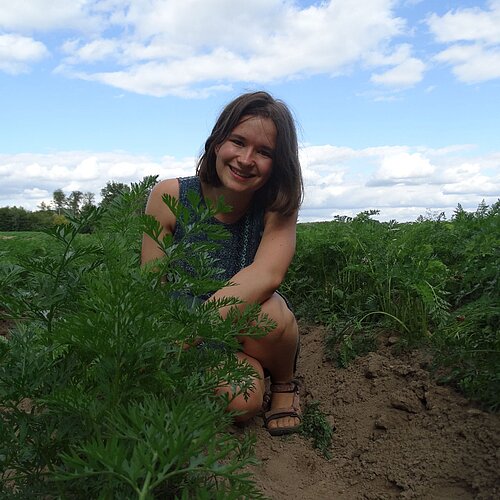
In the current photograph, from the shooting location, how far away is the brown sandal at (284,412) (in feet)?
8.73

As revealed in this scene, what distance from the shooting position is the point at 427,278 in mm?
3203

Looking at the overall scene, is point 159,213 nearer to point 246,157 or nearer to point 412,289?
point 246,157

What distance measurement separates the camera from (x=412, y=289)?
3.26 m

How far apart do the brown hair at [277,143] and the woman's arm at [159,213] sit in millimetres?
213

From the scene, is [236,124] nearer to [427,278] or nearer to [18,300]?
[427,278]

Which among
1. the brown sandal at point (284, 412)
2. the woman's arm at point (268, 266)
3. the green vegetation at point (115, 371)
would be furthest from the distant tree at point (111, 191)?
the brown sandal at point (284, 412)

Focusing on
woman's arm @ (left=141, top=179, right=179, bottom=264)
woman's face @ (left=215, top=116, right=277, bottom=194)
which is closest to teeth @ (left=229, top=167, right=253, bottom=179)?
woman's face @ (left=215, top=116, right=277, bottom=194)

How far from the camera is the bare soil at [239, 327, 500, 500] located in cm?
208

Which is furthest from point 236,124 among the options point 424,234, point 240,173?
point 424,234

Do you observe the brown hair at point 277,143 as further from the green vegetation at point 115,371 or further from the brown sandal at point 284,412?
the green vegetation at point 115,371

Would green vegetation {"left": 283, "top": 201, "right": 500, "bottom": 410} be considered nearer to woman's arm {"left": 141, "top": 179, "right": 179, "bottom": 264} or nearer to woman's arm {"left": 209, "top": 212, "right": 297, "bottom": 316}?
woman's arm {"left": 209, "top": 212, "right": 297, "bottom": 316}

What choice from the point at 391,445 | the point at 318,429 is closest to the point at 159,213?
the point at 318,429

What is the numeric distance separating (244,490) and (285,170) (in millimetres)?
1905

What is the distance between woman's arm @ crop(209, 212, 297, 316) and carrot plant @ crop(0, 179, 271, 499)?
85cm
